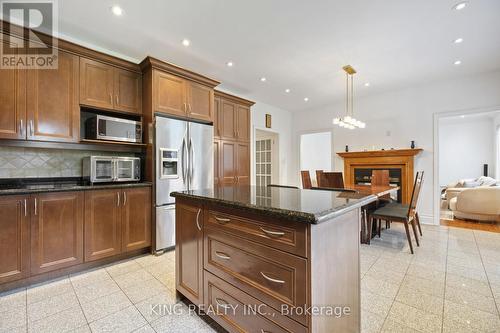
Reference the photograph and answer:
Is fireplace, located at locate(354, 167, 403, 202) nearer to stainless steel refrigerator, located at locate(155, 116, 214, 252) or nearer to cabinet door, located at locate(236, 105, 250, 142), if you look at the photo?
cabinet door, located at locate(236, 105, 250, 142)

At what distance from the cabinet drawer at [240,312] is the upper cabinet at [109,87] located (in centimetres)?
245

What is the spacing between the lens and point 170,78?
9.88ft

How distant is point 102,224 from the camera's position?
8.12 ft

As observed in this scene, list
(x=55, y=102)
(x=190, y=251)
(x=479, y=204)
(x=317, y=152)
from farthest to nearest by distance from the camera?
(x=317, y=152), (x=479, y=204), (x=55, y=102), (x=190, y=251)

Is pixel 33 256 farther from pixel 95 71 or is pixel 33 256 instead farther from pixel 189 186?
pixel 95 71

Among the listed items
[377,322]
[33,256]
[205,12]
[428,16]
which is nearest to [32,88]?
[33,256]

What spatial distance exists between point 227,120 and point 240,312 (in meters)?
3.33

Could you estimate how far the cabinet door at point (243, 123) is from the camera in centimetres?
432

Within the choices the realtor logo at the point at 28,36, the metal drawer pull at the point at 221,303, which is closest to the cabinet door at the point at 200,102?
the realtor logo at the point at 28,36

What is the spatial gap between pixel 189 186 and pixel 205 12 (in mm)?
2107

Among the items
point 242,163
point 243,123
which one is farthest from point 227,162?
point 243,123

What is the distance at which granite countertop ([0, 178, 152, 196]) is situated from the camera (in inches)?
79.8

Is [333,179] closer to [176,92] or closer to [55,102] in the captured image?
[176,92]

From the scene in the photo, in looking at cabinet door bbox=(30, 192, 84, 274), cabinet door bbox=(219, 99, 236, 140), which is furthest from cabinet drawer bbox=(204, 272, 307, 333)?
cabinet door bbox=(219, 99, 236, 140)
